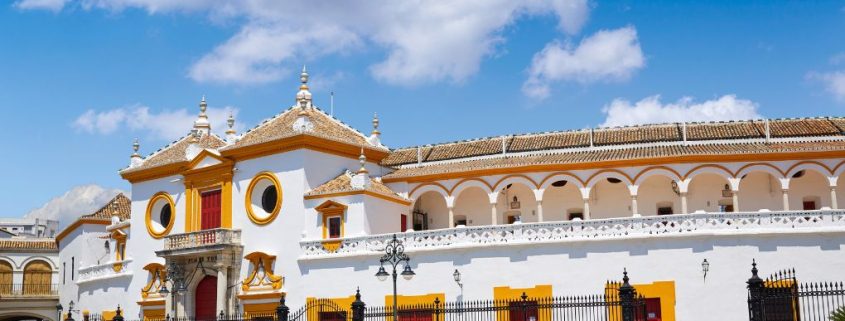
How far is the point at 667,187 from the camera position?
32000mm

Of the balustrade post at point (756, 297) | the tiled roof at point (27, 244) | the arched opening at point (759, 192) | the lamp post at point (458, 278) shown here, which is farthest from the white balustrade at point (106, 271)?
the balustrade post at point (756, 297)

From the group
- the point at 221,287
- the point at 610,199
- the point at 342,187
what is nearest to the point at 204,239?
the point at 221,287

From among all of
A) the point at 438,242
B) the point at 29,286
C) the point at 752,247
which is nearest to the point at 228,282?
the point at 438,242

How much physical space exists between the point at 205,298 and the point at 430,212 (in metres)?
8.17

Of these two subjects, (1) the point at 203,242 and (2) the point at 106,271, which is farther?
(2) the point at 106,271

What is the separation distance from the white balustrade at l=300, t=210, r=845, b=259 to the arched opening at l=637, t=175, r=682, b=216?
602 cm

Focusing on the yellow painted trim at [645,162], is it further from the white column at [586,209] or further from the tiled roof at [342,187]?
the tiled roof at [342,187]

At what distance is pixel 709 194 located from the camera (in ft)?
104

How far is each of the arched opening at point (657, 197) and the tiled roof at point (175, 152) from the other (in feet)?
47.4

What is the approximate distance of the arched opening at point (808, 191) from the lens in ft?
101

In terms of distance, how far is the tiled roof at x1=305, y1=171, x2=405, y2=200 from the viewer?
30.0 metres

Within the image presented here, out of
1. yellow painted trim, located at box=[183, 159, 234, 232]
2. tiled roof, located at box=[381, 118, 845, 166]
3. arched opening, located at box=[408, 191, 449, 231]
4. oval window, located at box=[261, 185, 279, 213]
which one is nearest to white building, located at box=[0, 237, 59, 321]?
yellow painted trim, located at box=[183, 159, 234, 232]

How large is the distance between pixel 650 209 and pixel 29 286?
32955 mm

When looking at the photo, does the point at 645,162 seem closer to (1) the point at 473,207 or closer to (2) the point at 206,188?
(1) the point at 473,207
